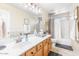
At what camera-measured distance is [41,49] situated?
1550 millimetres

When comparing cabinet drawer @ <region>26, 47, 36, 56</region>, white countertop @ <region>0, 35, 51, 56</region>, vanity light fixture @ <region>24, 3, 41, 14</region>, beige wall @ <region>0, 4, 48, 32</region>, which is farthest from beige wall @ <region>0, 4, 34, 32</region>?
cabinet drawer @ <region>26, 47, 36, 56</region>

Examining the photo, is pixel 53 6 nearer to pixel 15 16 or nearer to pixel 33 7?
pixel 33 7

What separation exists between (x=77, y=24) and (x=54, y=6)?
42cm

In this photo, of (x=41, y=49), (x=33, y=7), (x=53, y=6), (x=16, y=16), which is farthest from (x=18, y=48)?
(x=53, y=6)

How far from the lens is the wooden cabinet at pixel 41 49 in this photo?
1.46 meters

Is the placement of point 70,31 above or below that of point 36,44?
above

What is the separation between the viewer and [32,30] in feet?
5.01

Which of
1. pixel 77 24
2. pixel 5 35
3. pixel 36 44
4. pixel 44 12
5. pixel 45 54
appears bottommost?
pixel 45 54

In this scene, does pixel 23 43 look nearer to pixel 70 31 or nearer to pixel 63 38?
pixel 63 38

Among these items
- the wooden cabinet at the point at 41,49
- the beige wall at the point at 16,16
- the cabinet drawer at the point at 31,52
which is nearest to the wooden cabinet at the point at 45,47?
the wooden cabinet at the point at 41,49

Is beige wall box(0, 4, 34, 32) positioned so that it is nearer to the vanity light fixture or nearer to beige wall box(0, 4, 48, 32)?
beige wall box(0, 4, 48, 32)

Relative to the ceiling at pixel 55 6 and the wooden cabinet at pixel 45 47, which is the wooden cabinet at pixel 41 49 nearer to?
the wooden cabinet at pixel 45 47

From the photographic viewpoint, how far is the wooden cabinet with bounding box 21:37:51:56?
1.46 meters

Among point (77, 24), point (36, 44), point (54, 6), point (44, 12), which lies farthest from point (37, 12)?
point (77, 24)
